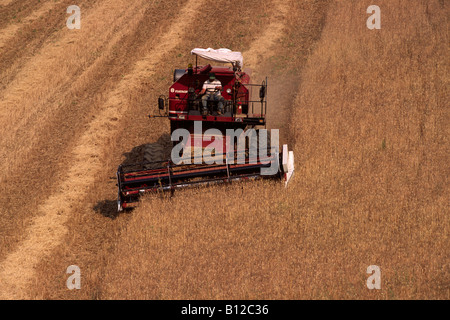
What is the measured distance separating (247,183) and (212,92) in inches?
111

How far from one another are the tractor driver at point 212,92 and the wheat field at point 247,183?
236cm

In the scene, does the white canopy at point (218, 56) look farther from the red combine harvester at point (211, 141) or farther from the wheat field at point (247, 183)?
the wheat field at point (247, 183)

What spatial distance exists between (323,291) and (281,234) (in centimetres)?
212

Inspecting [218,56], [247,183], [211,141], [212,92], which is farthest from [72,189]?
[218,56]

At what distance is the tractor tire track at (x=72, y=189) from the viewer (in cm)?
1212

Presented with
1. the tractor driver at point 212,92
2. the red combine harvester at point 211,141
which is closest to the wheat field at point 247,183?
the red combine harvester at point 211,141

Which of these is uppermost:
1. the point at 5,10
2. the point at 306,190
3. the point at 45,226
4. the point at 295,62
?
the point at 5,10

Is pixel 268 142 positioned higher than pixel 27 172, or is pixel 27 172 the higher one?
pixel 268 142

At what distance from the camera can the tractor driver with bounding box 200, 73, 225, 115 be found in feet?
48.5

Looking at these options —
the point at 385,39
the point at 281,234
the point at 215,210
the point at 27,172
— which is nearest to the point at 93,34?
the point at 27,172

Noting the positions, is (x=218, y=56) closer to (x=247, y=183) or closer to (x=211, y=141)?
(x=211, y=141)

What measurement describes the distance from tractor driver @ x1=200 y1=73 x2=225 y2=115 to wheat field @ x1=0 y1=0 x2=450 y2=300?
236 cm

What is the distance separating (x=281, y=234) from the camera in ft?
39.1
